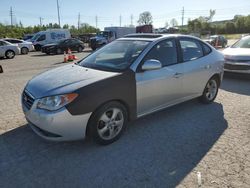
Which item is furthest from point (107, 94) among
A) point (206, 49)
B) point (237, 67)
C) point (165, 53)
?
point (237, 67)

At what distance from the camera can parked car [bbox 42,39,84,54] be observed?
879 inches

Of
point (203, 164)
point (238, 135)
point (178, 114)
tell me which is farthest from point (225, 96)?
point (203, 164)

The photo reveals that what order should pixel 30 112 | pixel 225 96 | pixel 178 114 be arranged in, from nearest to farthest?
pixel 30 112
pixel 178 114
pixel 225 96

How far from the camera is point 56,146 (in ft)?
12.4

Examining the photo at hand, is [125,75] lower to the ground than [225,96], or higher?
higher

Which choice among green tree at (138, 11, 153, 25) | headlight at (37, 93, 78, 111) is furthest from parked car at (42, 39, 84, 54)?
green tree at (138, 11, 153, 25)

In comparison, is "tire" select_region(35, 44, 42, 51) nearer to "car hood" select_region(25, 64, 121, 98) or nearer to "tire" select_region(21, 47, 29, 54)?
"tire" select_region(21, 47, 29, 54)

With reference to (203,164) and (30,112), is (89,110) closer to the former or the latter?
(30,112)

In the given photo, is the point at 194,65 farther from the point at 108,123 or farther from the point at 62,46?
the point at 62,46

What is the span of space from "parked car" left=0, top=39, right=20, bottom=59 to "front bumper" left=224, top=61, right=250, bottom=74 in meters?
16.6

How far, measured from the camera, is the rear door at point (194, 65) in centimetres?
486

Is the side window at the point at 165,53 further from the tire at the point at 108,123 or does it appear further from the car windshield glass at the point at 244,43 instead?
the car windshield glass at the point at 244,43

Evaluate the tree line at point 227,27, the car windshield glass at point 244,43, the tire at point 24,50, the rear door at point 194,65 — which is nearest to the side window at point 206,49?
the rear door at point 194,65

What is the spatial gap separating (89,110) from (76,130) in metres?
0.33
